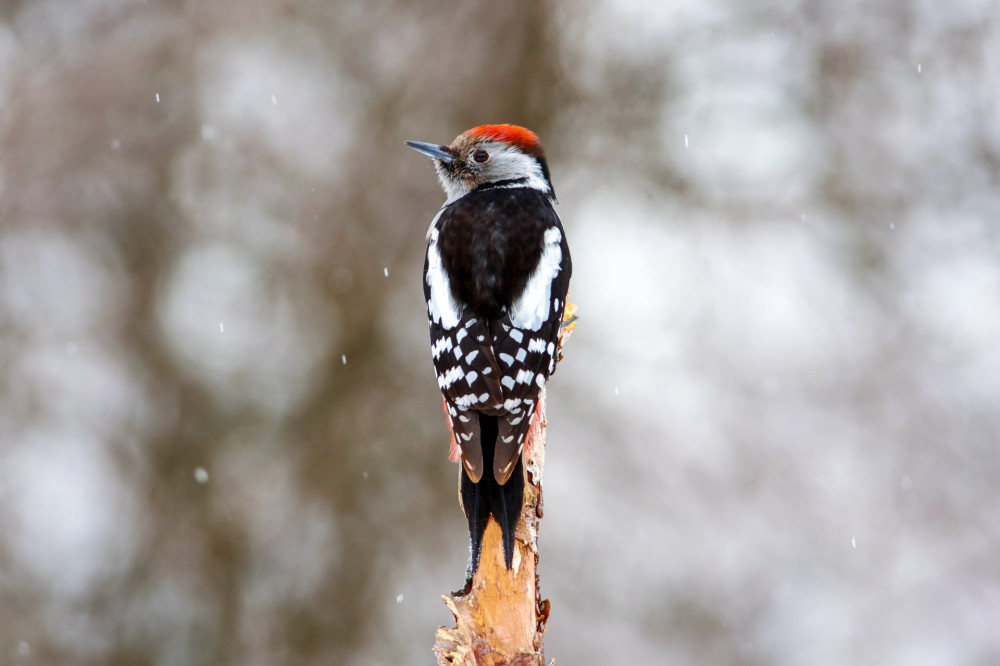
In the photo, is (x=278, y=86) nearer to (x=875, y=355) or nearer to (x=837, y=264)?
(x=837, y=264)

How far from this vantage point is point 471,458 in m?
2.74

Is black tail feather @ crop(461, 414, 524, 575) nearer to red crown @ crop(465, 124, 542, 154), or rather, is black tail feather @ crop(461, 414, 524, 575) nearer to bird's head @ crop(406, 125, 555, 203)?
bird's head @ crop(406, 125, 555, 203)

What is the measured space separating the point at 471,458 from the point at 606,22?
4.25m

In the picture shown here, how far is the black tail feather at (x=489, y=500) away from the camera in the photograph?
2682mm

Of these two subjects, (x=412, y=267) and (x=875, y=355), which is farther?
(x=412, y=267)

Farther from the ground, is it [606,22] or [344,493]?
[606,22]

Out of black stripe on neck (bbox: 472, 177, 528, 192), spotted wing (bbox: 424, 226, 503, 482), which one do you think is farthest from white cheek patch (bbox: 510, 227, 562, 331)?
black stripe on neck (bbox: 472, 177, 528, 192)

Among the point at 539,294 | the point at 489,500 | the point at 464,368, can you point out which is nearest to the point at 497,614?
the point at 489,500

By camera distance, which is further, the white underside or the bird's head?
the bird's head

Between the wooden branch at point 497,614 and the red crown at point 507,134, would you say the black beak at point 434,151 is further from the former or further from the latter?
the wooden branch at point 497,614

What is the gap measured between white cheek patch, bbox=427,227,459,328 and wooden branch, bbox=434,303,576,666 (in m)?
0.74

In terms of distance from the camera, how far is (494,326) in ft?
9.88

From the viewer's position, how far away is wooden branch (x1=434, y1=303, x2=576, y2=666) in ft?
8.48

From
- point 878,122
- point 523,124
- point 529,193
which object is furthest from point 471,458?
point 878,122
